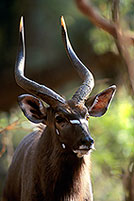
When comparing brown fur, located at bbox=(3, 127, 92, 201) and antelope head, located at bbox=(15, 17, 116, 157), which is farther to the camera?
brown fur, located at bbox=(3, 127, 92, 201)

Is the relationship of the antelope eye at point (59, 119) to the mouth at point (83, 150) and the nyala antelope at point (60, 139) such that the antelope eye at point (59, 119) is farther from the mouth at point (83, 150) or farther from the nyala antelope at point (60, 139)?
the mouth at point (83, 150)

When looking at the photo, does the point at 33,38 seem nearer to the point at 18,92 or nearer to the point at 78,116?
the point at 18,92

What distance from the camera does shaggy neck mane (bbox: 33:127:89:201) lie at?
739cm

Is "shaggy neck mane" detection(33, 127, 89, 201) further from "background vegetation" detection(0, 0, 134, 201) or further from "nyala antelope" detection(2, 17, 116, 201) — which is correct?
"background vegetation" detection(0, 0, 134, 201)

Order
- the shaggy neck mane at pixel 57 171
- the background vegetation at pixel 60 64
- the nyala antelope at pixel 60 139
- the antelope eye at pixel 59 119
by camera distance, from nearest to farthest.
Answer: the nyala antelope at pixel 60 139
the antelope eye at pixel 59 119
the shaggy neck mane at pixel 57 171
the background vegetation at pixel 60 64

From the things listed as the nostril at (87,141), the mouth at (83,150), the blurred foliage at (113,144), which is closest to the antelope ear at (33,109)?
the mouth at (83,150)

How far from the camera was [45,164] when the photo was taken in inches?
301

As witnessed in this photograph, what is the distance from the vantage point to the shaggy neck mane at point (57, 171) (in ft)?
24.2

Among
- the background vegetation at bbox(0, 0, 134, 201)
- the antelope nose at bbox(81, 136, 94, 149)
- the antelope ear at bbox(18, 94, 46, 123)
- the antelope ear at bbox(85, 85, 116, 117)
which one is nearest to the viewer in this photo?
the antelope nose at bbox(81, 136, 94, 149)

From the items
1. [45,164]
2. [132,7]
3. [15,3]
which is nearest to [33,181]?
[45,164]

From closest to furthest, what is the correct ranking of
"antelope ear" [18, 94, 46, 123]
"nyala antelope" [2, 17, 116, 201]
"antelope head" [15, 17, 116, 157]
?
"antelope head" [15, 17, 116, 157] → "nyala antelope" [2, 17, 116, 201] → "antelope ear" [18, 94, 46, 123]

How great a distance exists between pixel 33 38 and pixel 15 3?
2378 millimetres

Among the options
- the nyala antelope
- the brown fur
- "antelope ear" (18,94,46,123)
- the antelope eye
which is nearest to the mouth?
the nyala antelope

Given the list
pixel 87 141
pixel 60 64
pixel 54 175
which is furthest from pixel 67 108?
pixel 60 64
